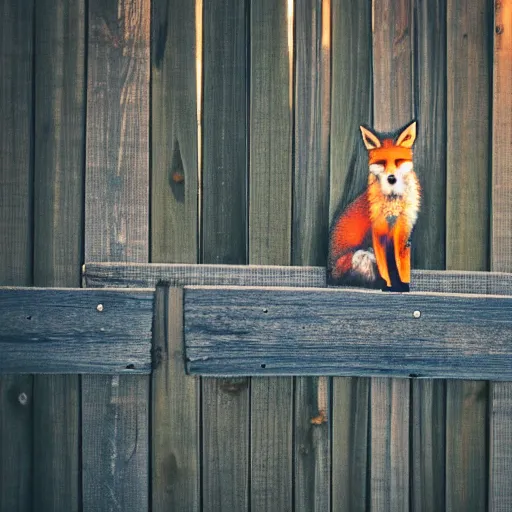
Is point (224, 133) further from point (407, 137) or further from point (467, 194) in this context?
point (467, 194)

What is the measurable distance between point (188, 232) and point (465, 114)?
1077 millimetres

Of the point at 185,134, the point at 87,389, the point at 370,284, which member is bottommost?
the point at 87,389

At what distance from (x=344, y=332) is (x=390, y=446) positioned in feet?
1.49

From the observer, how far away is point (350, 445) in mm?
2260

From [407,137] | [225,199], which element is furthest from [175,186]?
[407,137]

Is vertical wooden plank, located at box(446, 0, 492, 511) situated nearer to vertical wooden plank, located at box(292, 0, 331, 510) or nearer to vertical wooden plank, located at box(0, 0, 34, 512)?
vertical wooden plank, located at box(292, 0, 331, 510)

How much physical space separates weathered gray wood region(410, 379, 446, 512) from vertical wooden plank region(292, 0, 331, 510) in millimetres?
314

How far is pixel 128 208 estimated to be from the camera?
2.25m

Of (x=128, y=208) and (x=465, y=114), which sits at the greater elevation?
(x=465, y=114)

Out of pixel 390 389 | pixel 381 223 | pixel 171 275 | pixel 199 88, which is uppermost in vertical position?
pixel 199 88

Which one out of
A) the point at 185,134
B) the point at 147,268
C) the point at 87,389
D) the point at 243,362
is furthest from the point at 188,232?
the point at 87,389

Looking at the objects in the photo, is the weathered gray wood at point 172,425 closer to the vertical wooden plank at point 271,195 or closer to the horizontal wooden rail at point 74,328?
the horizontal wooden rail at point 74,328

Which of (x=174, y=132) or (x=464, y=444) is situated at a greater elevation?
(x=174, y=132)

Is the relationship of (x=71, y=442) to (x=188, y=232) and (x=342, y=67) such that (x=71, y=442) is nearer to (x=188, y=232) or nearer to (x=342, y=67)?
(x=188, y=232)
